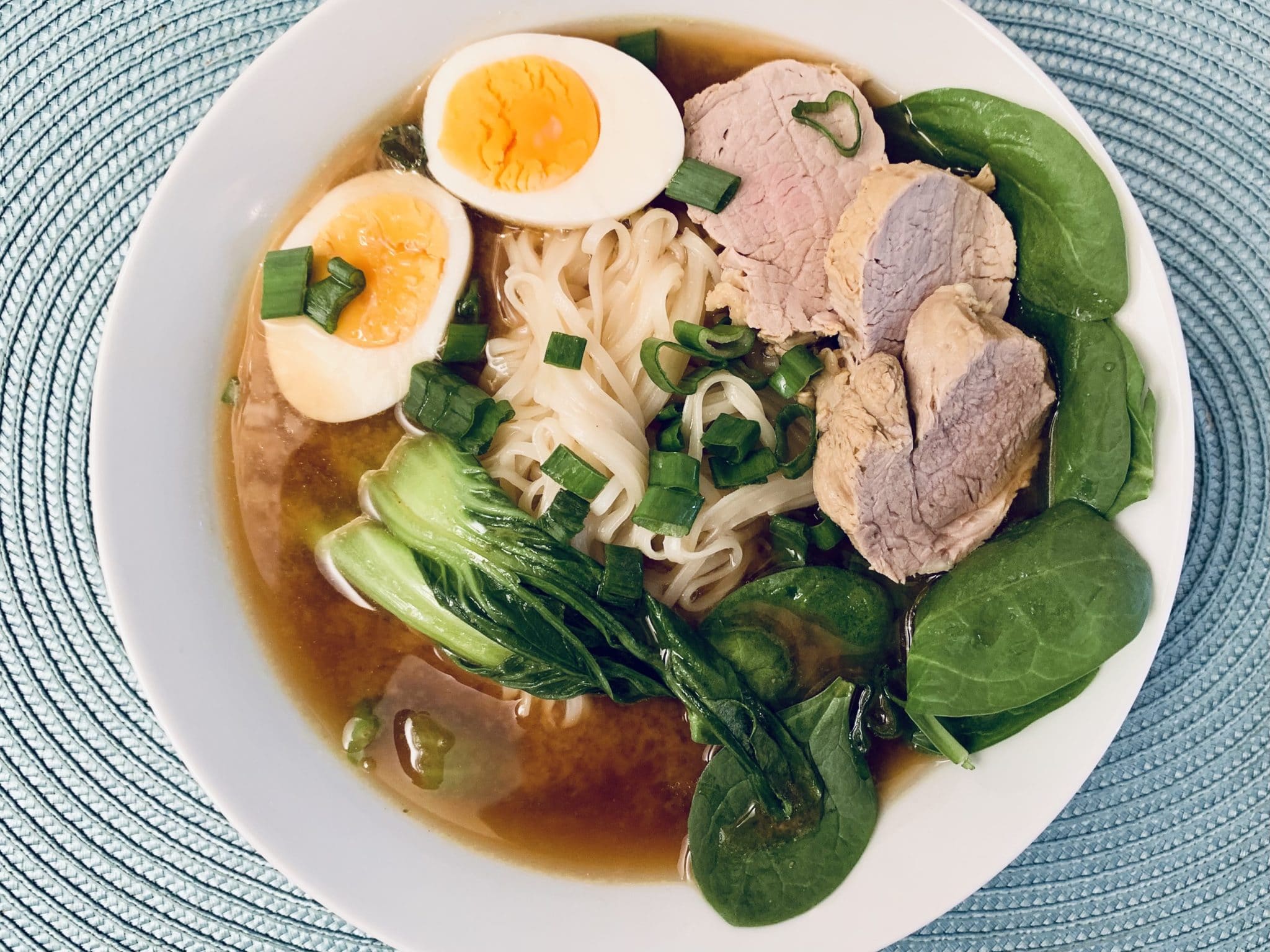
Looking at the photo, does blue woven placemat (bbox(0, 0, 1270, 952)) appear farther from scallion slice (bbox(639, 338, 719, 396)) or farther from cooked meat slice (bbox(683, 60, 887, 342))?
scallion slice (bbox(639, 338, 719, 396))

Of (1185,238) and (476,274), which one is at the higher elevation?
(1185,238)

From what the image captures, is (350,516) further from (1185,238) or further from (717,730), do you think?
(1185,238)

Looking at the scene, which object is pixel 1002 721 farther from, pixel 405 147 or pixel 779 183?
pixel 405 147

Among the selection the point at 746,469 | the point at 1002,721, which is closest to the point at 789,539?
the point at 746,469

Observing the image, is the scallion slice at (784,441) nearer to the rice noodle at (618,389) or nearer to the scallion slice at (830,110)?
the rice noodle at (618,389)

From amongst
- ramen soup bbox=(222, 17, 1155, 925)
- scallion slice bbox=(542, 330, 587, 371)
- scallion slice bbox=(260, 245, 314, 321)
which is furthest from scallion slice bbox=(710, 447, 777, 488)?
scallion slice bbox=(260, 245, 314, 321)

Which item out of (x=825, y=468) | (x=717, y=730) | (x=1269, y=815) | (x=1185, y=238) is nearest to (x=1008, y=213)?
(x=1185, y=238)
